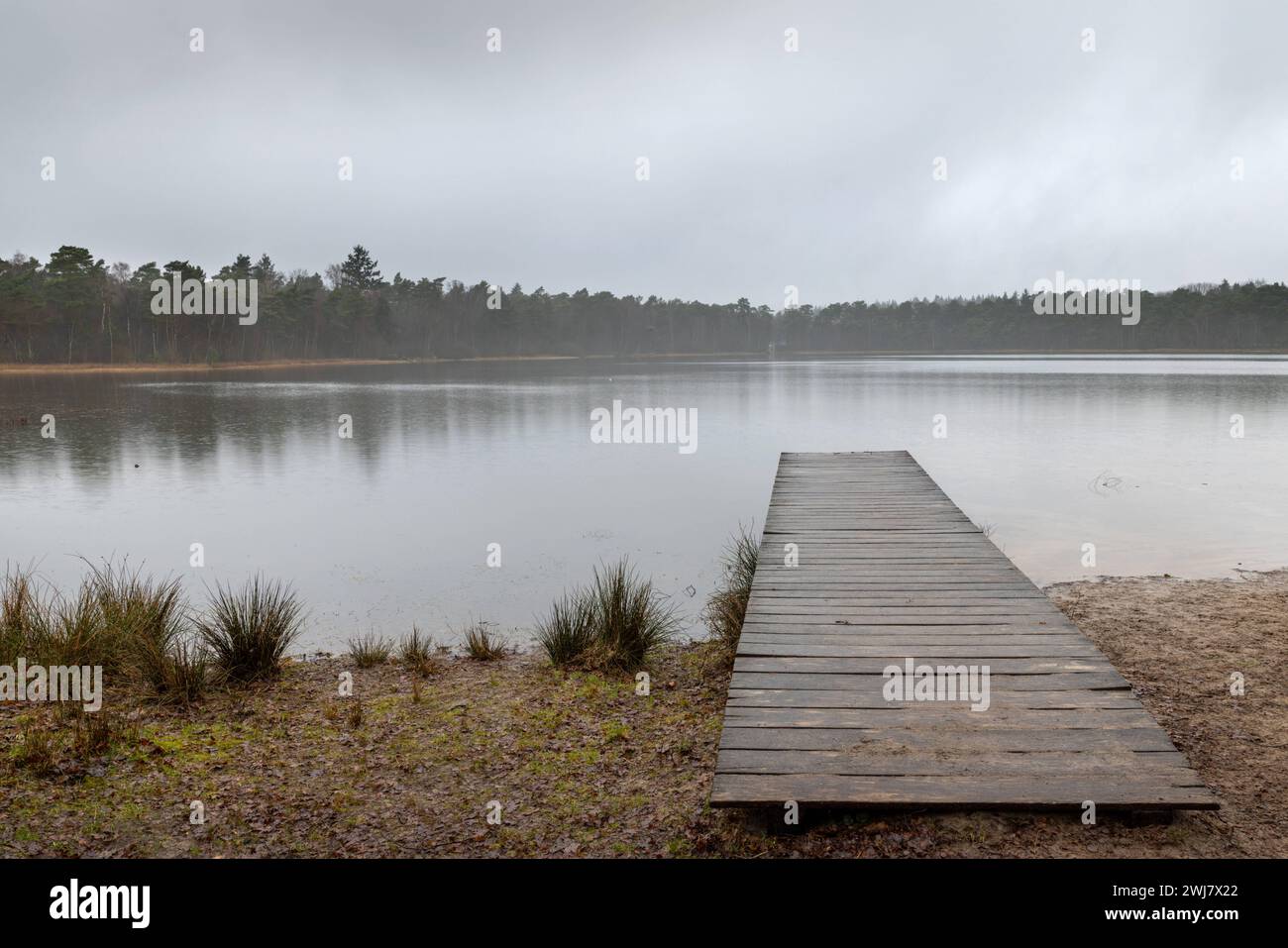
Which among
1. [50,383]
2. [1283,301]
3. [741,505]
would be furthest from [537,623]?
[1283,301]

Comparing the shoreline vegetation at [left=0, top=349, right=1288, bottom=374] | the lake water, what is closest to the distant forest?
the shoreline vegetation at [left=0, top=349, right=1288, bottom=374]

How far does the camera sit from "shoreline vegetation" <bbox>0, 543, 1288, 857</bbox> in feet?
9.74

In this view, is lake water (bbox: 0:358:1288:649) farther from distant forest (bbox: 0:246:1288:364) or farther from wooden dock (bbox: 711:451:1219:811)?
distant forest (bbox: 0:246:1288:364)

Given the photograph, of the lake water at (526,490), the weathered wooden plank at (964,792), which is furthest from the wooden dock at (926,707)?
the lake water at (526,490)

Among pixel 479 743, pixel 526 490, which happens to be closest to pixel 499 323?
pixel 526 490

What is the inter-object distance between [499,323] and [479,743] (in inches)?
2898

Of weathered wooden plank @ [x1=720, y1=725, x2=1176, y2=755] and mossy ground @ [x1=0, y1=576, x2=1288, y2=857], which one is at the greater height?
weathered wooden plank @ [x1=720, y1=725, x2=1176, y2=755]

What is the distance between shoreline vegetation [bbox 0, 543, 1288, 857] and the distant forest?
49724mm

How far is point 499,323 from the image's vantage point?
7550 cm

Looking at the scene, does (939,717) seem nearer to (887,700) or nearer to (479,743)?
(887,700)

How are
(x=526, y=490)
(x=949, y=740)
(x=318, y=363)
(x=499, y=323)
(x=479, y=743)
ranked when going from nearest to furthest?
1. (x=949, y=740)
2. (x=479, y=743)
3. (x=526, y=490)
4. (x=318, y=363)
5. (x=499, y=323)

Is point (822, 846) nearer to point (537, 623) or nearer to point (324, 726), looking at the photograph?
point (324, 726)

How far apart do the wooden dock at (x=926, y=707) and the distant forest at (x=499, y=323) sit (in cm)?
5126
